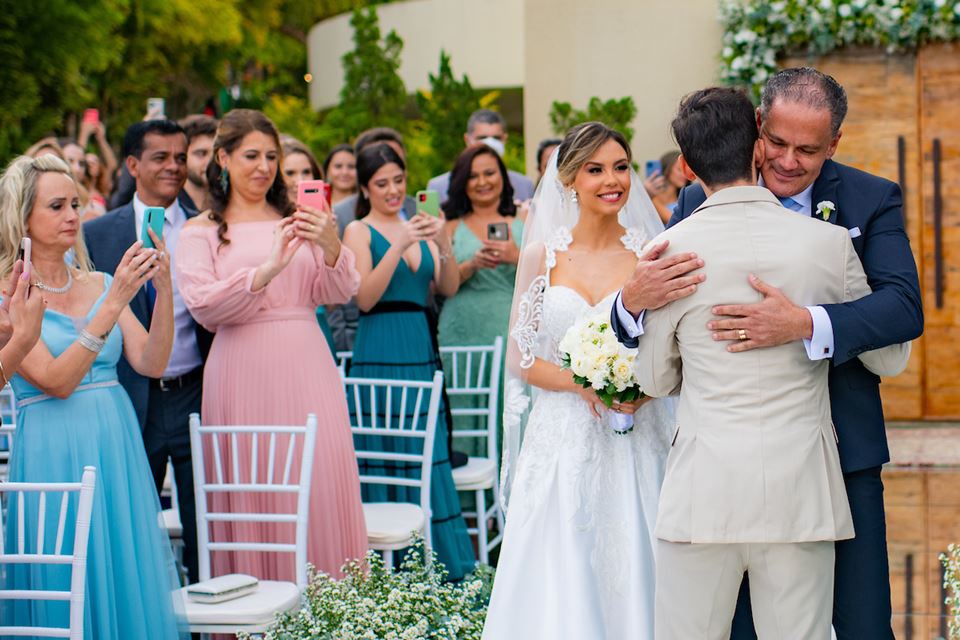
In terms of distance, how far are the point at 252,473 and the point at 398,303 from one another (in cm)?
161

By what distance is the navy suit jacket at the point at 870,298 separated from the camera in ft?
9.39

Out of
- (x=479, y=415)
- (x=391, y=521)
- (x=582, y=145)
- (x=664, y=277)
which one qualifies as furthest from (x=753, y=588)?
(x=479, y=415)

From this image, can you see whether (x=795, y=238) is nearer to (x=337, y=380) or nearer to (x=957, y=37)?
(x=337, y=380)

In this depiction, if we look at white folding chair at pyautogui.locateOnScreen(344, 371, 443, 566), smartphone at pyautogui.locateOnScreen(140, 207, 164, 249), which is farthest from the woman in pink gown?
smartphone at pyautogui.locateOnScreen(140, 207, 164, 249)

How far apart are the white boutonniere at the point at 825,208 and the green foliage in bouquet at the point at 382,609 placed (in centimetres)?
175

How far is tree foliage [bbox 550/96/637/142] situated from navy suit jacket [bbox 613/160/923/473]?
5721 millimetres

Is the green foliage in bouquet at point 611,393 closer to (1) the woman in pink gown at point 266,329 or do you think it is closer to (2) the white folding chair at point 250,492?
(2) the white folding chair at point 250,492

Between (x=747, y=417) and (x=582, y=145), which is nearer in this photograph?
(x=747, y=417)

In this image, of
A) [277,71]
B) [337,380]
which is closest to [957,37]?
[337,380]

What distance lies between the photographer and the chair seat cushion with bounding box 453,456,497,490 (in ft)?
18.8

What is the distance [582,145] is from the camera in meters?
4.07

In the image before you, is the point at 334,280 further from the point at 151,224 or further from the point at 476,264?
the point at 476,264

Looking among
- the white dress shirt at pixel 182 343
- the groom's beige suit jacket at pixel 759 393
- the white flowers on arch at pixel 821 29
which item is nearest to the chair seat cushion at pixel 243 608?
the white dress shirt at pixel 182 343

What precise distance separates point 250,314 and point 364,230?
121 centimetres
